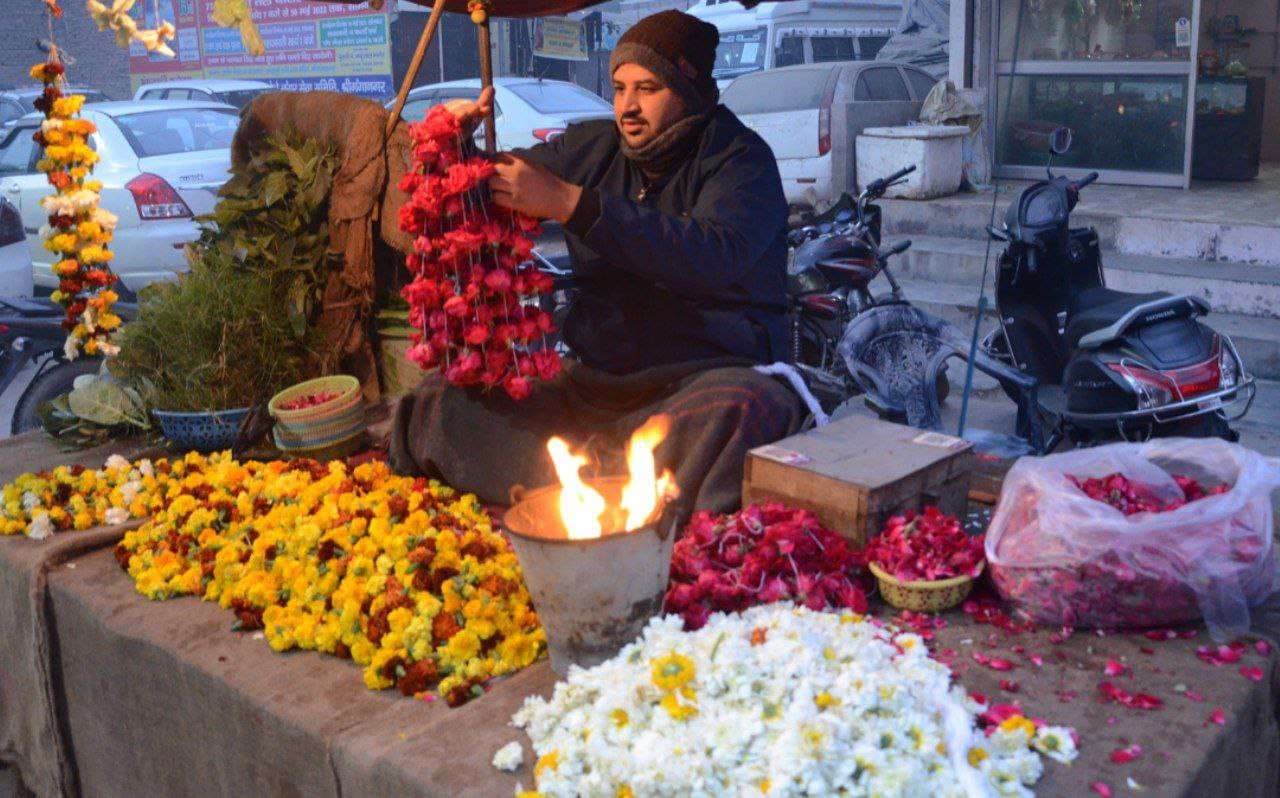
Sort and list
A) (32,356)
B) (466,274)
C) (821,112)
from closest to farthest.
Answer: (466,274) → (32,356) → (821,112)

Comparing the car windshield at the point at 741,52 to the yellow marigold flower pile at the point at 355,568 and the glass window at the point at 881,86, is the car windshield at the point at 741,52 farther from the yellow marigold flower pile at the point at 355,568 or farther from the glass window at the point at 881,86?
the yellow marigold flower pile at the point at 355,568

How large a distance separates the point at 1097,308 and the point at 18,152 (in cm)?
889

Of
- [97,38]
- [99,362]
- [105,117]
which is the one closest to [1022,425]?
[99,362]

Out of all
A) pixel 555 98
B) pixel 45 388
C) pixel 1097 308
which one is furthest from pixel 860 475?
pixel 555 98

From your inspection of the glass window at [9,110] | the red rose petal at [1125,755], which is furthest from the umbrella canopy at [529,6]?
the glass window at [9,110]

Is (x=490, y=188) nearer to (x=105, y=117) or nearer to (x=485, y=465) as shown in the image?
(x=485, y=465)

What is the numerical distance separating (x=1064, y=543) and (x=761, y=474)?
734 millimetres

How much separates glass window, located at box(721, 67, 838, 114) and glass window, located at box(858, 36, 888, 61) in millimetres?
6906

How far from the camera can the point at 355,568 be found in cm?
254

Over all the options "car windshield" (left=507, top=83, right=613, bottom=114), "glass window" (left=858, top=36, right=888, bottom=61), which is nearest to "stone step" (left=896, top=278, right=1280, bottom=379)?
"car windshield" (left=507, top=83, right=613, bottom=114)

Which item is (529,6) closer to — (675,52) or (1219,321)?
(675,52)

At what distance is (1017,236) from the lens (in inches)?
183

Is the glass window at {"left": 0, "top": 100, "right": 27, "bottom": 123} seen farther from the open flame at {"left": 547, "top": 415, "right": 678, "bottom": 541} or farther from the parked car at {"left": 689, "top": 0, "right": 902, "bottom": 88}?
the open flame at {"left": 547, "top": 415, "right": 678, "bottom": 541}

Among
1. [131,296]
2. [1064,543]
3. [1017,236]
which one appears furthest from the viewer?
[131,296]
